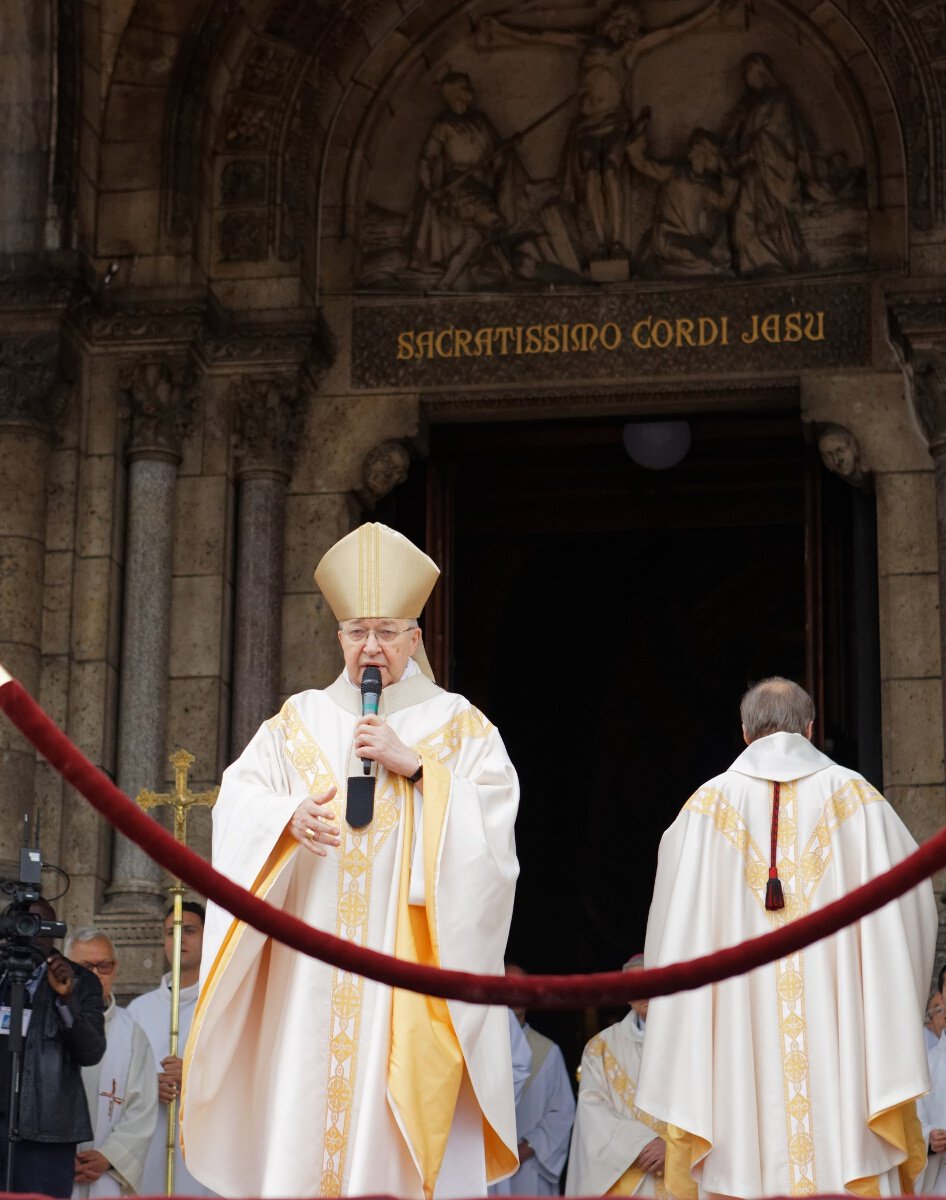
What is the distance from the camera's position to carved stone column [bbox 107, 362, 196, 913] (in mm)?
10930

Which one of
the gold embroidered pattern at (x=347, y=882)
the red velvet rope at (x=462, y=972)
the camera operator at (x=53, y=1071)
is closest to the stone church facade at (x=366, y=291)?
the camera operator at (x=53, y=1071)

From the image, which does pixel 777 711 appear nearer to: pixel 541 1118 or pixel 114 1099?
pixel 114 1099

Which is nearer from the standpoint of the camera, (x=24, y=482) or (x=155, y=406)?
(x=24, y=482)

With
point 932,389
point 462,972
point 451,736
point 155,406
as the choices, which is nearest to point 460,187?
point 155,406

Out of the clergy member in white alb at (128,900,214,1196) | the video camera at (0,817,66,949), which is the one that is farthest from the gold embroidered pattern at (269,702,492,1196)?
the clergy member in white alb at (128,900,214,1196)

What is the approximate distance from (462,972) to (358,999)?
5.88 feet

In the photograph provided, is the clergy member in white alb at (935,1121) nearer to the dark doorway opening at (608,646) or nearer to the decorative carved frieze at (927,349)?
the decorative carved frieze at (927,349)

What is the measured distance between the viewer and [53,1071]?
8016 millimetres

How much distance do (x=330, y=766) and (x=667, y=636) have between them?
1014cm

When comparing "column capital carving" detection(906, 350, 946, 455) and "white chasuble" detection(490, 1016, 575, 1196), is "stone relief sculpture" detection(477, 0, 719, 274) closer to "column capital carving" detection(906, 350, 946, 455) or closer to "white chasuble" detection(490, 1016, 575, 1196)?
"column capital carving" detection(906, 350, 946, 455)

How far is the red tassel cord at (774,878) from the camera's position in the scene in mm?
6648

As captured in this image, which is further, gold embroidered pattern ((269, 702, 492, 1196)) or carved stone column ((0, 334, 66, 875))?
carved stone column ((0, 334, 66, 875))

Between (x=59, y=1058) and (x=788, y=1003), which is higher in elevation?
(x=788, y=1003)

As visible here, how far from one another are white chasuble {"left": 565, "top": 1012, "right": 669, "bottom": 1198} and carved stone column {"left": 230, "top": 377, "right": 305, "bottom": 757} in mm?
2743
